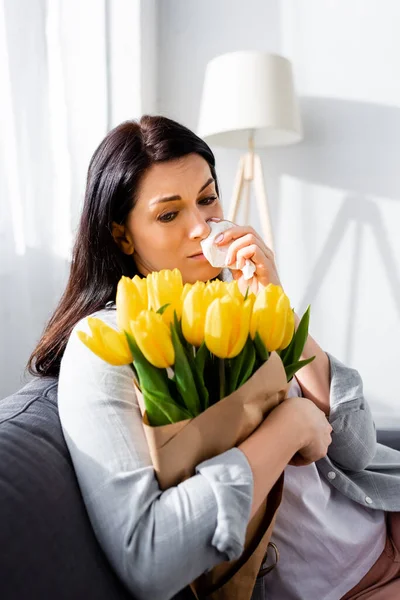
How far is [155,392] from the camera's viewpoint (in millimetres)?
650

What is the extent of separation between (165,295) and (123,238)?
23.4 inches

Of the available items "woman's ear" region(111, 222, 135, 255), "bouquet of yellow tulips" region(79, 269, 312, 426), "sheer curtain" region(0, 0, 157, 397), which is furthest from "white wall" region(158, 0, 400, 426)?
"bouquet of yellow tulips" region(79, 269, 312, 426)

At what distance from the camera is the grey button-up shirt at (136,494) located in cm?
68

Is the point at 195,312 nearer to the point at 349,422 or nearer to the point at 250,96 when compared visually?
the point at 349,422

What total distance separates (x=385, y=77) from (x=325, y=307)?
97 cm

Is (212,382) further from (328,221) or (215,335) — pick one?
(328,221)

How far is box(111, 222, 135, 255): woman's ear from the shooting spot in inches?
47.4

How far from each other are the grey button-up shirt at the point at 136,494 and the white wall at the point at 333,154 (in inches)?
80.7

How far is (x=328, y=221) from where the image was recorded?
277 cm

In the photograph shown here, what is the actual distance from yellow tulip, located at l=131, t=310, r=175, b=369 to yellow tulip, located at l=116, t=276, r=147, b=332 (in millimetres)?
17

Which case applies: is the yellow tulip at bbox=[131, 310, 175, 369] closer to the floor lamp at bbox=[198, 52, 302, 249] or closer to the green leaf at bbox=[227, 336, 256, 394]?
the green leaf at bbox=[227, 336, 256, 394]

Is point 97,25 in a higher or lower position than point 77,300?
higher

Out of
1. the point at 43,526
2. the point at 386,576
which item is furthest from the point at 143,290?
the point at 386,576

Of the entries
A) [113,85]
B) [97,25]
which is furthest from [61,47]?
[113,85]
